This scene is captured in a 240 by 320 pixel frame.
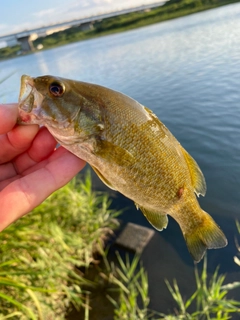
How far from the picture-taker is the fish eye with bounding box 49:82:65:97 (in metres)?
2.03

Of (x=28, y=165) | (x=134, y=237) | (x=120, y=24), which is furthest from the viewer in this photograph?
(x=120, y=24)

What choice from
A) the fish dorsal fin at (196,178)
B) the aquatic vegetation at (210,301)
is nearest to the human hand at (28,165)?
the fish dorsal fin at (196,178)

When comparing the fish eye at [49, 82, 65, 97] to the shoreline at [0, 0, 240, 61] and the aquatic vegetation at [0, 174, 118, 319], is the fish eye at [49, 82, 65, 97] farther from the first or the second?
the shoreline at [0, 0, 240, 61]

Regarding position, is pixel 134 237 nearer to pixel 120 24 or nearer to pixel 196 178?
pixel 196 178

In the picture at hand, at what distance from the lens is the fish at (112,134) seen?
6.56 feet

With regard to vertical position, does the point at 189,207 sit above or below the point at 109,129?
below

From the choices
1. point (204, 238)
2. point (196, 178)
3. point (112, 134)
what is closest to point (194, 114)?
point (196, 178)

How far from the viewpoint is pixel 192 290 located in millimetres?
5070

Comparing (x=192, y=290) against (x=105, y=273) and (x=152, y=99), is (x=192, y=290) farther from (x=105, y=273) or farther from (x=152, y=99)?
(x=152, y=99)

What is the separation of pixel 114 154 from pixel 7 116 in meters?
0.82

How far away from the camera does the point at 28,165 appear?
262 cm

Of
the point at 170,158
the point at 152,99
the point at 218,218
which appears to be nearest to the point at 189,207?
the point at 170,158

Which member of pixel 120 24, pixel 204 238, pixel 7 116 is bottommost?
pixel 204 238

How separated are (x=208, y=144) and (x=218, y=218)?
3135 mm
